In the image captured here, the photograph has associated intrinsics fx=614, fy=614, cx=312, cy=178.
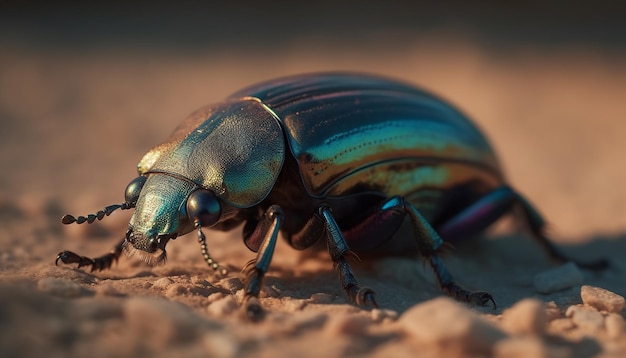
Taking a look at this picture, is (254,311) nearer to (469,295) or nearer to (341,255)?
(341,255)

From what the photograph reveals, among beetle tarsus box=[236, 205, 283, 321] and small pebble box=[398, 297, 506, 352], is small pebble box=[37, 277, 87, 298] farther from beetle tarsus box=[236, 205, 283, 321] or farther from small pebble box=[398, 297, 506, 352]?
small pebble box=[398, 297, 506, 352]

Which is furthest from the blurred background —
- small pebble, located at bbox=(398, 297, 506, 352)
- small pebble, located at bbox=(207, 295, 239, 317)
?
small pebble, located at bbox=(398, 297, 506, 352)

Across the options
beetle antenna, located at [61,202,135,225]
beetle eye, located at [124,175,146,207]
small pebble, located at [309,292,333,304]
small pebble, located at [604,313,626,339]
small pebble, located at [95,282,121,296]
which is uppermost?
beetle eye, located at [124,175,146,207]

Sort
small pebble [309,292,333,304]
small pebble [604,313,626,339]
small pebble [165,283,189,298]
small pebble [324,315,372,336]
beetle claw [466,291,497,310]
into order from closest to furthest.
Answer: small pebble [324,315,372,336] < small pebble [604,313,626,339] < small pebble [165,283,189,298] < small pebble [309,292,333,304] < beetle claw [466,291,497,310]

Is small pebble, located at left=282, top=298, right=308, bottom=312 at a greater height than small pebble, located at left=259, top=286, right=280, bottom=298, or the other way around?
small pebble, located at left=282, top=298, right=308, bottom=312

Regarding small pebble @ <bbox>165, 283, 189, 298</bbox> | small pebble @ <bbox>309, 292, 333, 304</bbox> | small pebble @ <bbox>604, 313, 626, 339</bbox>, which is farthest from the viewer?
small pebble @ <bbox>309, 292, 333, 304</bbox>

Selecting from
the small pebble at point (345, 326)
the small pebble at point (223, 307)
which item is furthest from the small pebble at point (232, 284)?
the small pebble at point (345, 326)

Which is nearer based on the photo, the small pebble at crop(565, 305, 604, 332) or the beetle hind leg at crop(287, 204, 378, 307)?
the small pebble at crop(565, 305, 604, 332)

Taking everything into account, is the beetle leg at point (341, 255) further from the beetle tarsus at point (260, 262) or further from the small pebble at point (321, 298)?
the beetle tarsus at point (260, 262)
